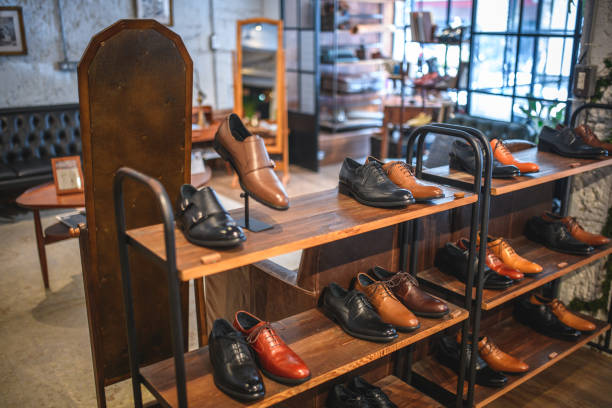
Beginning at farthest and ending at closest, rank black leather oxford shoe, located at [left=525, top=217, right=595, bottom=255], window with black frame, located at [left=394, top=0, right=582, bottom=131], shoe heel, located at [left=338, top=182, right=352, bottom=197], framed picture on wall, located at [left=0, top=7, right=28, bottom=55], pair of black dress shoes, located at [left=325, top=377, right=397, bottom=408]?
framed picture on wall, located at [left=0, top=7, right=28, bottom=55] < window with black frame, located at [left=394, top=0, right=582, bottom=131] < black leather oxford shoe, located at [left=525, top=217, right=595, bottom=255] < pair of black dress shoes, located at [left=325, top=377, right=397, bottom=408] < shoe heel, located at [left=338, top=182, right=352, bottom=197]

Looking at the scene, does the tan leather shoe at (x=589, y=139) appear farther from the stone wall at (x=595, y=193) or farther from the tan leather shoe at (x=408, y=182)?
the tan leather shoe at (x=408, y=182)

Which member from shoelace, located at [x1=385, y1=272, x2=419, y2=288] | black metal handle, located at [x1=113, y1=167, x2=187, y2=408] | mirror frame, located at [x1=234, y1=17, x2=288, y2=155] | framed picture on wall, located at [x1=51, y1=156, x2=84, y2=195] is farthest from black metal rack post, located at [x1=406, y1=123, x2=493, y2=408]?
mirror frame, located at [x1=234, y1=17, x2=288, y2=155]

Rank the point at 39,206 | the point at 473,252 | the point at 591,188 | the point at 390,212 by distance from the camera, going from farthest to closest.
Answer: the point at 39,206, the point at 591,188, the point at 473,252, the point at 390,212

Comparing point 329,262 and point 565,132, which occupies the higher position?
point 565,132

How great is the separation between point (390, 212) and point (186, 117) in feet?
2.74

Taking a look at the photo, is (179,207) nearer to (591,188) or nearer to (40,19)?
(591,188)

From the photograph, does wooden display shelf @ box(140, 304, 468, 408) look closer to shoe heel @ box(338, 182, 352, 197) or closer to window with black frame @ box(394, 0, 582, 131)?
shoe heel @ box(338, 182, 352, 197)

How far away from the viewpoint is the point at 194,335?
3314mm

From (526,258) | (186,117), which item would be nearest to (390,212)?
(186,117)

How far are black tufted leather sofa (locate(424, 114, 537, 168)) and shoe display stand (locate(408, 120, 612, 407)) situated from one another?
103 cm

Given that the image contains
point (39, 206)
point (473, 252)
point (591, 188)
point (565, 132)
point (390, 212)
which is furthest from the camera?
point (39, 206)

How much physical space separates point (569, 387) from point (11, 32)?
571 cm

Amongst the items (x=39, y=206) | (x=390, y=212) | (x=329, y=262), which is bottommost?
(x=39, y=206)

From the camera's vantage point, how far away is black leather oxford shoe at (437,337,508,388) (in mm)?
2305
